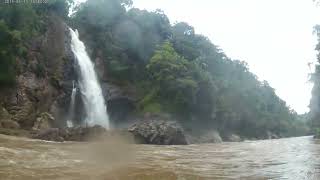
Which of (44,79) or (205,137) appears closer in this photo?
(44,79)

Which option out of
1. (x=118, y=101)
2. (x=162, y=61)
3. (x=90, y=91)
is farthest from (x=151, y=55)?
(x=90, y=91)

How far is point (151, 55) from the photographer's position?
50.7 metres

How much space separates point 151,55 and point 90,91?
14760 mm

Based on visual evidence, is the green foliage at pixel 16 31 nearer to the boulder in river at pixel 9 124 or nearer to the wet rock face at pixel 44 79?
the wet rock face at pixel 44 79

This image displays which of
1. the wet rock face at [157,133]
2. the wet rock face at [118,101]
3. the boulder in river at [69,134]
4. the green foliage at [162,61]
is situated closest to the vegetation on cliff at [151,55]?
the green foliage at [162,61]

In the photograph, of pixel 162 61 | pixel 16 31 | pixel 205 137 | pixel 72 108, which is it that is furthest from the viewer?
pixel 205 137

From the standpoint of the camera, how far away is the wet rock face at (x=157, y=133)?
93.4 feet

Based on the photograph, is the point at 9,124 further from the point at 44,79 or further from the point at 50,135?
the point at 44,79

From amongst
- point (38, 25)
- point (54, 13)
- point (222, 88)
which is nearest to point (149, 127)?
point (38, 25)

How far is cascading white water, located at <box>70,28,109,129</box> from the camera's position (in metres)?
36.2

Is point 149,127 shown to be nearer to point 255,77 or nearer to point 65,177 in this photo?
point 65,177

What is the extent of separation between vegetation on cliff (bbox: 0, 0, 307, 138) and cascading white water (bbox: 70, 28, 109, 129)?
4048mm

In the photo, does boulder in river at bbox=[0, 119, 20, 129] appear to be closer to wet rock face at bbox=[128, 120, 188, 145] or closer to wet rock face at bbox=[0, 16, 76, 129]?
wet rock face at bbox=[0, 16, 76, 129]

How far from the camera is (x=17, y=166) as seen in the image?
8.41 metres
